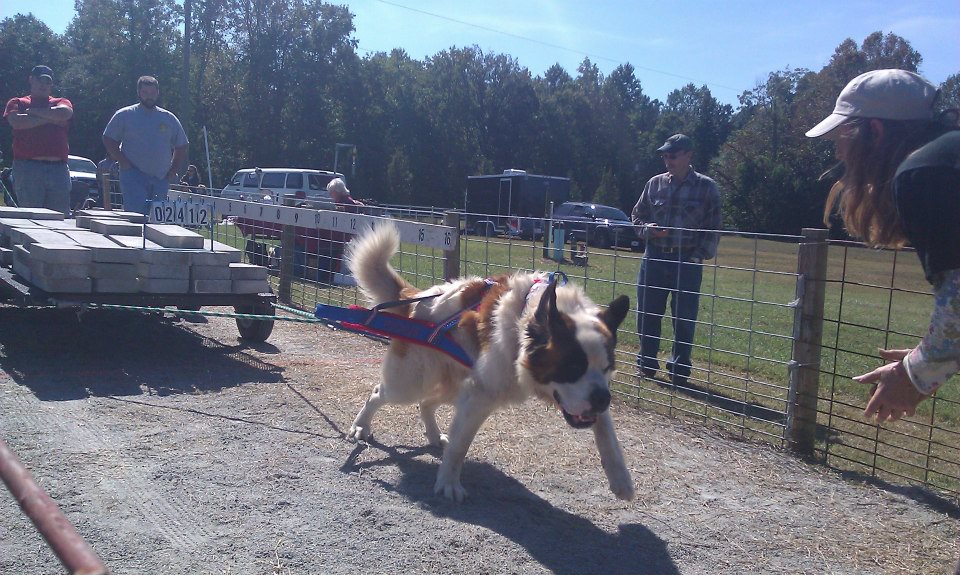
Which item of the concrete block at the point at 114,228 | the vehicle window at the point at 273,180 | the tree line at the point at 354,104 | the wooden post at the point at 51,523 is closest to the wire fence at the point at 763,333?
the concrete block at the point at 114,228

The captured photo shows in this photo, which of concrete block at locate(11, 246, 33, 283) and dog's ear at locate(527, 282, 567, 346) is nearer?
dog's ear at locate(527, 282, 567, 346)

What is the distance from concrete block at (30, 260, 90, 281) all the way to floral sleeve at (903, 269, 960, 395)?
597 centimetres

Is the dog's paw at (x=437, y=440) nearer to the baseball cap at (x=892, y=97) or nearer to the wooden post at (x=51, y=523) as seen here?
the baseball cap at (x=892, y=97)

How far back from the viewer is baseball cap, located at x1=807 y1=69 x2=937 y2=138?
2268 millimetres

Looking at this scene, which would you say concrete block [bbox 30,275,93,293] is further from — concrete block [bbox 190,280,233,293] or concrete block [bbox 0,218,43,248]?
concrete block [bbox 0,218,43,248]

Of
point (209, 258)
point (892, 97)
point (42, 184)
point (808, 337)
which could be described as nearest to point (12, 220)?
point (42, 184)

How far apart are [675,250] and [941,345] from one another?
5.14 metres

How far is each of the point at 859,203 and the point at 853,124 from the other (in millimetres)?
245

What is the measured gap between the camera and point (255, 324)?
7719mm

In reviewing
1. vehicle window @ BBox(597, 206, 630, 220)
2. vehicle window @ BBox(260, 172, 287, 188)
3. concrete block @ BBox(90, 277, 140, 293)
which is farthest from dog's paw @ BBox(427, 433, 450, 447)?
vehicle window @ BBox(597, 206, 630, 220)

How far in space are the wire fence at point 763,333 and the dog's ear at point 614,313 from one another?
4.80 feet

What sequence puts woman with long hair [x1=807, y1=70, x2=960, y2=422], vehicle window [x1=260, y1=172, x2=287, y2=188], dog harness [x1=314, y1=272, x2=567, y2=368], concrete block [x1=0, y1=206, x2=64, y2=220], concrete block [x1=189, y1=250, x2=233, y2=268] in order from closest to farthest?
woman with long hair [x1=807, y1=70, x2=960, y2=422]
dog harness [x1=314, y1=272, x2=567, y2=368]
concrete block [x1=189, y1=250, x2=233, y2=268]
concrete block [x1=0, y1=206, x2=64, y2=220]
vehicle window [x1=260, y1=172, x2=287, y2=188]

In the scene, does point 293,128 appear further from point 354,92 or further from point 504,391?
point 504,391

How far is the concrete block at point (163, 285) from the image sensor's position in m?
6.59
